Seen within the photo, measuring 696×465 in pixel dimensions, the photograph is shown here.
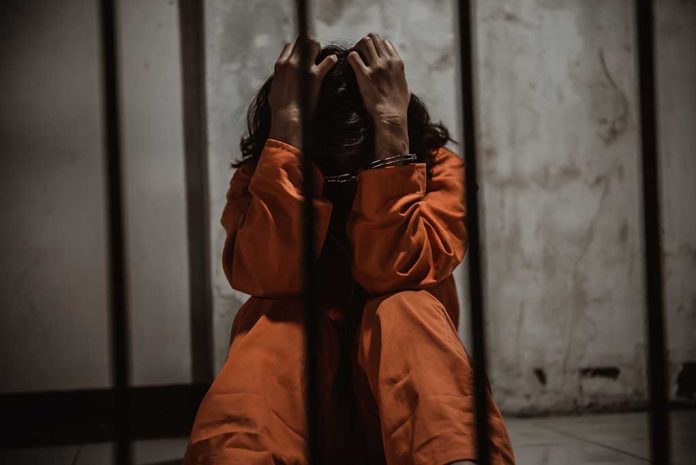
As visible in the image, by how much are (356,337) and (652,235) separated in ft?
1.39

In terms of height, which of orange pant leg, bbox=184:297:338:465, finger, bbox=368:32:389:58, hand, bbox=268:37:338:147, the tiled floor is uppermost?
finger, bbox=368:32:389:58

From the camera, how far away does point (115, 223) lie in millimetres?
664

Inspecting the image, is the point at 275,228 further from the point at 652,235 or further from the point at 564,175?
the point at 564,175

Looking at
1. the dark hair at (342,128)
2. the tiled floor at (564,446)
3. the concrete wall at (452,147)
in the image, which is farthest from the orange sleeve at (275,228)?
the concrete wall at (452,147)

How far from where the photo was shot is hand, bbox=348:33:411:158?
94 centimetres

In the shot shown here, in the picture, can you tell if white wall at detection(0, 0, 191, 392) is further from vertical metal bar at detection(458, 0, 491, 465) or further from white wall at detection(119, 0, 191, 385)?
vertical metal bar at detection(458, 0, 491, 465)

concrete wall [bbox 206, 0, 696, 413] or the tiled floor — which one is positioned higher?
concrete wall [bbox 206, 0, 696, 413]

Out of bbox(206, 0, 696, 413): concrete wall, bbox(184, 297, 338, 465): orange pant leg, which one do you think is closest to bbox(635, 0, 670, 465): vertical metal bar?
bbox(184, 297, 338, 465): orange pant leg

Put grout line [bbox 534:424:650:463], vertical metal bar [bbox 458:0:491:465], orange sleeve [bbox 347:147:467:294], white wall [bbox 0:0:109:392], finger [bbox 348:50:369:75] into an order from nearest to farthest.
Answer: vertical metal bar [bbox 458:0:491:465], orange sleeve [bbox 347:147:467:294], finger [bbox 348:50:369:75], grout line [bbox 534:424:650:463], white wall [bbox 0:0:109:392]

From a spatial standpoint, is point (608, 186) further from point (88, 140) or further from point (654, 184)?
point (88, 140)

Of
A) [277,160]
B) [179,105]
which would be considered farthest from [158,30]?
[277,160]

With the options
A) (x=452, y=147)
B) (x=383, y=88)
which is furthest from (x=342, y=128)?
(x=452, y=147)

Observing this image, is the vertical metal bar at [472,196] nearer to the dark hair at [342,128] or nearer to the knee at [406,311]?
the knee at [406,311]

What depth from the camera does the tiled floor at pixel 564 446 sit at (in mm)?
1269
